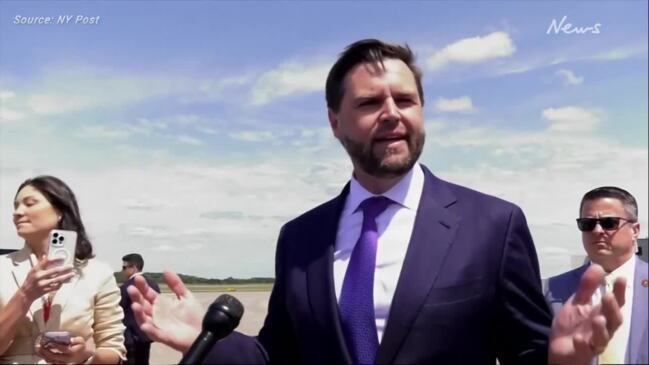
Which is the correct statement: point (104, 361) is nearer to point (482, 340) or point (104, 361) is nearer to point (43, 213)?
point (43, 213)

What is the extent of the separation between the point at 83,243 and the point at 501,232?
2.98 m

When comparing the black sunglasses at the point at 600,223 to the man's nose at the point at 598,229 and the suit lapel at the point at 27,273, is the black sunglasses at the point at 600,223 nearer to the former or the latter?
the man's nose at the point at 598,229

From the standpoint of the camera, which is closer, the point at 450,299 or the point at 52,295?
the point at 450,299

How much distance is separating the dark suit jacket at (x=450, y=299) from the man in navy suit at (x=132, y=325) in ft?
15.2

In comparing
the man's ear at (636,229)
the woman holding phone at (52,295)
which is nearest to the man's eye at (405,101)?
the woman holding phone at (52,295)

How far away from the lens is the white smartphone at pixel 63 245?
13.7 ft

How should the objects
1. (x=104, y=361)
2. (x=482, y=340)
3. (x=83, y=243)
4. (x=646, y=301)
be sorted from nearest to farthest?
(x=646, y=301) → (x=482, y=340) → (x=104, y=361) → (x=83, y=243)

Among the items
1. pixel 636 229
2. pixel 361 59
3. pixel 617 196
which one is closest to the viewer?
pixel 361 59

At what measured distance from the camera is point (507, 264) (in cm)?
246

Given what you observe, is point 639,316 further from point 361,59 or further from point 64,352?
point 64,352

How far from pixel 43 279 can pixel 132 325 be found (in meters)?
4.77

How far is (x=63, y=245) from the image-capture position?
13.9 feet

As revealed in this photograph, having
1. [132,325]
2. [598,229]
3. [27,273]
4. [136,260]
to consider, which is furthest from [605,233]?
[136,260]

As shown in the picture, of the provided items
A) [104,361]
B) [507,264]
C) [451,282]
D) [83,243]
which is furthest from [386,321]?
[83,243]
